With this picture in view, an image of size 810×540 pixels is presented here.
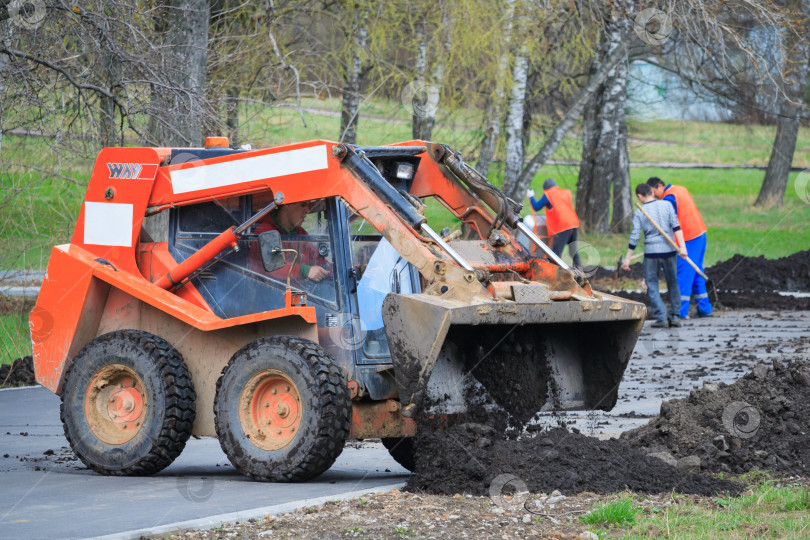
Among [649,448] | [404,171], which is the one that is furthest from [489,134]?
[649,448]

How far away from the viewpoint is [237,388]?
301 inches

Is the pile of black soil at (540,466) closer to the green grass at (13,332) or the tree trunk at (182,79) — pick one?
the tree trunk at (182,79)

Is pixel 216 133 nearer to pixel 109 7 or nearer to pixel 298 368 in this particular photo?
pixel 109 7

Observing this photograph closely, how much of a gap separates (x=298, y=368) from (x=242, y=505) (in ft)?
3.36

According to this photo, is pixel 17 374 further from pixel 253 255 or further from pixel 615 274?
pixel 615 274

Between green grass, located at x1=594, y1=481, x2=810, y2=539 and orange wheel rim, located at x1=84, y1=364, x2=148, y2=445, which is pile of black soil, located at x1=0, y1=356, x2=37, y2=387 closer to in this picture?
orange wheel rim, located at x1=84, y1=364, x2=148, y2=445

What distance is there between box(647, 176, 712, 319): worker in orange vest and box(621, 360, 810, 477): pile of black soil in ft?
28.3

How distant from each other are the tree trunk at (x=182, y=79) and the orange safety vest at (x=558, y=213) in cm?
685

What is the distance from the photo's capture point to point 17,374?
13.8 m

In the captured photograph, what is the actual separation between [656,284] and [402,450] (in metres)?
9.47

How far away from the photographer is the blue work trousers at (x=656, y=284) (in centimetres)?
1698

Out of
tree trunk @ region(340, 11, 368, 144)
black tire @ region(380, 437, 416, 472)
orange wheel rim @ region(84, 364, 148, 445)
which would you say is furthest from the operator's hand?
tree trunk @ region(340, 11, 368, 144)

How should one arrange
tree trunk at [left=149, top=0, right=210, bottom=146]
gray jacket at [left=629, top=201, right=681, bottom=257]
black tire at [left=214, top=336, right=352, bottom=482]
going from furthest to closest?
gray jacket at [left=629, top=201, right=681, bottom=257] → tree trunk at [left=149, top=0, right=210, bottom=146] → black tire at [left=214, top=336, right=352, bottom=482]

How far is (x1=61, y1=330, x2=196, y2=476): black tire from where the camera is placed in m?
8.00
